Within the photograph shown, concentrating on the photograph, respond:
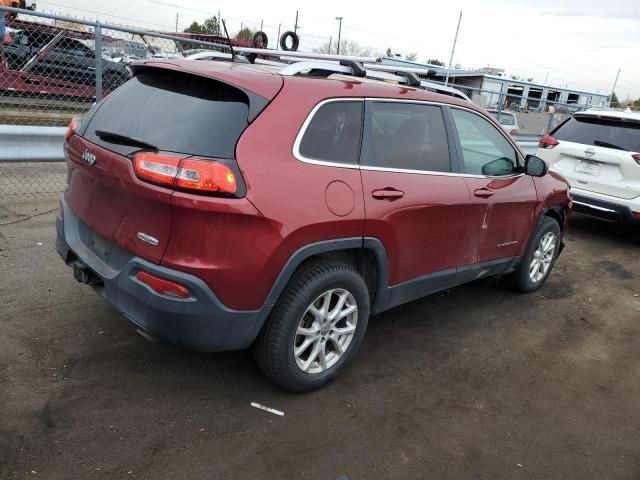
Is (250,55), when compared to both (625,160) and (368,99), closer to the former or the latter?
(368,99)

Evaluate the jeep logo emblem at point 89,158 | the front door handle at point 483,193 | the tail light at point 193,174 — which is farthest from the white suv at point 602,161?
the jeep logo emblem at point 89,158

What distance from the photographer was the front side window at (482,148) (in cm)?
391

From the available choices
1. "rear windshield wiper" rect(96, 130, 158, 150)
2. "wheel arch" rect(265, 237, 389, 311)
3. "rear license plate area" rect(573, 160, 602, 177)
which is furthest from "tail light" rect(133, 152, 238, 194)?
"rear license plate area" rect(573, 160, 602, 177)

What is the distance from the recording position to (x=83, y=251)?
304cm

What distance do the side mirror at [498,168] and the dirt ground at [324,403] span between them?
121 centimetres

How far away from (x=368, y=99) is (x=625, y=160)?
15.9ft

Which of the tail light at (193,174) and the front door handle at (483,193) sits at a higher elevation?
the tail light at (193,174)

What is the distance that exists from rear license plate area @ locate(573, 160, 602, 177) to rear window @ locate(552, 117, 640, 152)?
246 millimetres

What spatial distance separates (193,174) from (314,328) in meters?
1.12

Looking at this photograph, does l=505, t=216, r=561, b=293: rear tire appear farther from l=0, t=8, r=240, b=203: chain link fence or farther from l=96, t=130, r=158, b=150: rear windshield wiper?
l=0, t=8, r=240, b=203: chain link fence

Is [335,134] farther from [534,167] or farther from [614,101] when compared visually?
[614,101]

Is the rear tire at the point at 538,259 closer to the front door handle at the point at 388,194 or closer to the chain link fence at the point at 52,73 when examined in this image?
the front door handle at the point at 388,194

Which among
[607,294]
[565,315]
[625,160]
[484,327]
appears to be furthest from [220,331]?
[625,160]

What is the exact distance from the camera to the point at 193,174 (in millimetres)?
2492
